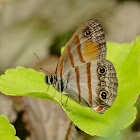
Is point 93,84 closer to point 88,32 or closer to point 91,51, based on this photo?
point 91,51

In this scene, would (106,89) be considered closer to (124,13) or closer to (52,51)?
(52,51)

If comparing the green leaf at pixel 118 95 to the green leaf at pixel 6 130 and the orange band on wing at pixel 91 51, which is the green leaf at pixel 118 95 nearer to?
the green leaf at pixel 6 130

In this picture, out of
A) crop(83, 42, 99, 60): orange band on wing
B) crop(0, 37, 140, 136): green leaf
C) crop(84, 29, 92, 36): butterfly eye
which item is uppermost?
crop(84, 29, 92, 36): butterfly eye

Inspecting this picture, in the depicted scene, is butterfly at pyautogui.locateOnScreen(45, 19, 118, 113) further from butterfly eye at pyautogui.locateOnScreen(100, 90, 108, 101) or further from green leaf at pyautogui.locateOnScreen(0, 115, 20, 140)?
green leaf at pyautogui.locateOnScreen(0, 115, 20, 140)

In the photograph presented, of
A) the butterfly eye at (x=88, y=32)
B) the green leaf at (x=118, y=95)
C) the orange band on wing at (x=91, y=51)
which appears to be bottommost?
the green leaf at (x=118, y=95)

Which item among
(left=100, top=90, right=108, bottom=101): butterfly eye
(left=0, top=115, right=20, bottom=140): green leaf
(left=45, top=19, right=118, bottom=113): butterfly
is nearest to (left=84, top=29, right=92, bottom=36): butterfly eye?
(left=45, top=19, right=118, bottom=113): butterfly

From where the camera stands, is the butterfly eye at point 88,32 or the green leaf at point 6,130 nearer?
the green leaf at point 6,130

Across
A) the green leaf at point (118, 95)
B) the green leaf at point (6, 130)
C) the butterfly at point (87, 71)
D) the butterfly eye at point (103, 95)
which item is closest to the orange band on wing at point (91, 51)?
the butterfly at point (87, 71)

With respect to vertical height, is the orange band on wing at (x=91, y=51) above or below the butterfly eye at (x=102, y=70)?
above
